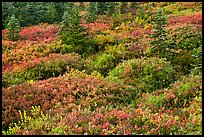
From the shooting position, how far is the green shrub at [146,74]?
1257 cm

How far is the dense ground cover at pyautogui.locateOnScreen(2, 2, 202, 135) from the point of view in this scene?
7.96 metres

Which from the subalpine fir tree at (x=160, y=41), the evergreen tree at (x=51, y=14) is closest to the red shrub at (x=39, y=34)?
the evergreen tree at (x=51, y=14)

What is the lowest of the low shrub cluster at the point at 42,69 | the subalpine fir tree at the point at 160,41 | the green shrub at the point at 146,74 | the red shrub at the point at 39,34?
the red shrub at the point at 39,34

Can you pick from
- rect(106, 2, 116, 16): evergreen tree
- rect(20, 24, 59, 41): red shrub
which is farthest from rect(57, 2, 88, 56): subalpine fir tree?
rect(106, 2, 116, 16): evergreen tree

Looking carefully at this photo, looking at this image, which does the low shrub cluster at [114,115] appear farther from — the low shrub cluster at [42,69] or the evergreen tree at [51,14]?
the evergreen tree at [51,14]

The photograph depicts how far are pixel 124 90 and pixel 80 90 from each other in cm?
179

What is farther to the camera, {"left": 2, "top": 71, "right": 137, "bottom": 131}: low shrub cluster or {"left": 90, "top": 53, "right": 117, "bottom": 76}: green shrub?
{"left": 90, "top": 53, "right": 117, "bottom": 76}: green shrub

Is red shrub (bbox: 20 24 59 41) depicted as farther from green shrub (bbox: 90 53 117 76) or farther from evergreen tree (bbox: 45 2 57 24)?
green shrub (bbox: 90 53 117 76)

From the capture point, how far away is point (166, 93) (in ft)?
34.7

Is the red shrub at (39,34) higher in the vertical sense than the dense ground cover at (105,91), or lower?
lower

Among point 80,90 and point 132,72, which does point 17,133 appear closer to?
point 80,90

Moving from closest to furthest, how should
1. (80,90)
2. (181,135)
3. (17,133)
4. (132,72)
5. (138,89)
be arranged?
(181,135), (17,133), (80,90), (138,89), (132,72)

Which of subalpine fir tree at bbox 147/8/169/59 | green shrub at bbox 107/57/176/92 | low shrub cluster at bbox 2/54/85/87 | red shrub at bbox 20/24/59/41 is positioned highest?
subalpine fir tree at bbox 147/8/169/59

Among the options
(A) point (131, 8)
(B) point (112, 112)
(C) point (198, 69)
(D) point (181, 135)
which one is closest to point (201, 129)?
(D) point (181, 135)
